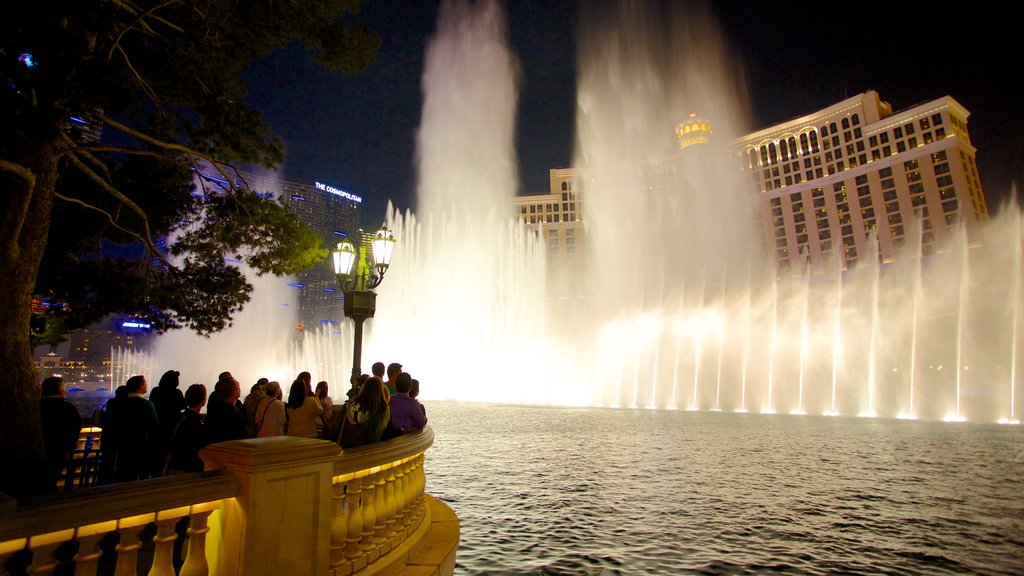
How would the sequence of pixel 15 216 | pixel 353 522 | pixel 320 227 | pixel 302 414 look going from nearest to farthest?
1. pixel 353 522
2. pixel 15 216
3. pixel 302 414
4. pixel 320 227

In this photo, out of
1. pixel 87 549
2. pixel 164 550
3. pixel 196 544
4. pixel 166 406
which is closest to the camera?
pixel 87 549

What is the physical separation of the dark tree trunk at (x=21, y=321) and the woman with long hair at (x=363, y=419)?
2.80 m

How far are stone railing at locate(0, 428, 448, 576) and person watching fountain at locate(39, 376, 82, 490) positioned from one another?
3120 mm

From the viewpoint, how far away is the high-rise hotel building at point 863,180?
7456 centimetres

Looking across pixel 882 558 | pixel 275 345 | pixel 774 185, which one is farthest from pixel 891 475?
pixel 774 185

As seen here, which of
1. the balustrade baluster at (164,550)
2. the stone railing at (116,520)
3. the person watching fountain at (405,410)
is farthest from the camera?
the person watching fountain at (405,410)

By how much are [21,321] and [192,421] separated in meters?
2.65

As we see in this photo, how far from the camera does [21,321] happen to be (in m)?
5.40

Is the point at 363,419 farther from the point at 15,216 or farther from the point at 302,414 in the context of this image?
the point at 15,216

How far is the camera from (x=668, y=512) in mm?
8516

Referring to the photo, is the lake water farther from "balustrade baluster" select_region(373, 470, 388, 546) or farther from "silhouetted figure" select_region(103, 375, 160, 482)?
"silhouetted figure" select_region(103, 375, 160, 482)

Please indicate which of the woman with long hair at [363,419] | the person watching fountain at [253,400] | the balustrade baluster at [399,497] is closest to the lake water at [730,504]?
the balustrade baluster at [399,497]

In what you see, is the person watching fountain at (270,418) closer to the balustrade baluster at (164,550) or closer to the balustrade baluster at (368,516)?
the balustrade baluster at (368,516)

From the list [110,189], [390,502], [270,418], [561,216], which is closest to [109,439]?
[270,418]
